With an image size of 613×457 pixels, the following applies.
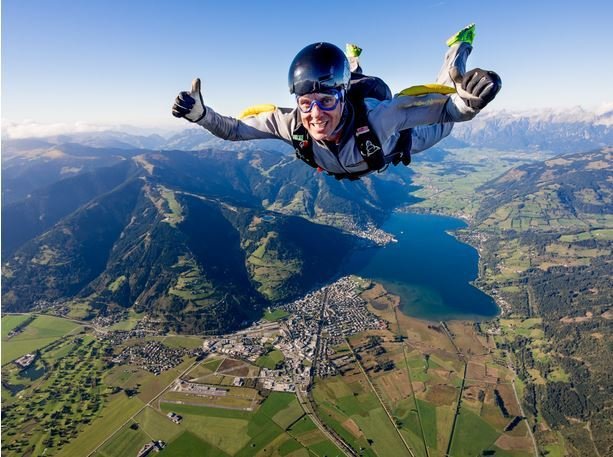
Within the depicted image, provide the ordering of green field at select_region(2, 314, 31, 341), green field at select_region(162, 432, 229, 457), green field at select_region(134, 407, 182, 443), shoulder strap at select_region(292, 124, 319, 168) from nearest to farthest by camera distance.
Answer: shoulder strap at select_region(292, 124, 319, 168) < green field at select_region(162, 432, 229, 457) < green field at select_region(134, 407, 182, 443) < green field at select_region(2, 314, 31, 341)

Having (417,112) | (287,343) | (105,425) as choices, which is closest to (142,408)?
(105,425)

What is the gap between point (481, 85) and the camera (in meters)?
3.44

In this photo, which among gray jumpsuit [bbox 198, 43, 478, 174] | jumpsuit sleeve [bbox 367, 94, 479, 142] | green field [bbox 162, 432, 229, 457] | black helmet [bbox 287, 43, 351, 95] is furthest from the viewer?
green field [bbox 162, 432, 229, 457]

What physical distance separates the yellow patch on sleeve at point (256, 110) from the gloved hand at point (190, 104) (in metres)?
1.22

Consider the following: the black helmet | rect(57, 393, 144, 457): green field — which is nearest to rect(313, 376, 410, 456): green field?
rect(57, 393, 144, 457): green field

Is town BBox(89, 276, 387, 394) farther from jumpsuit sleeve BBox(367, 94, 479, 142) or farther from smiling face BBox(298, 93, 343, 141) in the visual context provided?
jumpsuit sleeve BBox(367, 94, 479, 142)

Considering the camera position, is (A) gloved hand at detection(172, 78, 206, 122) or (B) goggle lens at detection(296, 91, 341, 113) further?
(A) gloved hand at detection(172, 78, 206, 122)

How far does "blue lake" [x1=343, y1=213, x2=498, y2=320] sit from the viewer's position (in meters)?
74.9

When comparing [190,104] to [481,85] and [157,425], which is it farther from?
[157,425]

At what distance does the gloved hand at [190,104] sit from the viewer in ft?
15.7

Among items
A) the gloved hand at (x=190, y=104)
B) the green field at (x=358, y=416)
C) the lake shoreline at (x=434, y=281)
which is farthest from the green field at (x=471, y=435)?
the gloved hand at (x=190, y=104)

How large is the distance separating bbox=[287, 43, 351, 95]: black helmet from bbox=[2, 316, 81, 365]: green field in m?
81.4

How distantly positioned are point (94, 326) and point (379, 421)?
60.3 metres

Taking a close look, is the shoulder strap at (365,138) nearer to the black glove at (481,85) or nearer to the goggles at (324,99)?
the goggles at (324,99)
